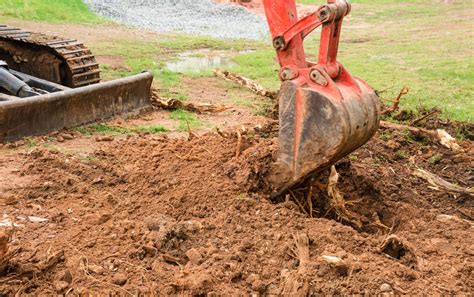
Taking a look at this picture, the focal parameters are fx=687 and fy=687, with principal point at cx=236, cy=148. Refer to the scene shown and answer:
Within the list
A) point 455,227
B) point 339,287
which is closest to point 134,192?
point 339,287

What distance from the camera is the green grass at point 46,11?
18.8m

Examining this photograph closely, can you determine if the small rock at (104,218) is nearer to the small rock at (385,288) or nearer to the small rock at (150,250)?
the small rock at (150,250)

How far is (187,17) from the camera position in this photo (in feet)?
81.7

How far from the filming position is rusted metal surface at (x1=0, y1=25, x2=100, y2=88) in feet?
28.9

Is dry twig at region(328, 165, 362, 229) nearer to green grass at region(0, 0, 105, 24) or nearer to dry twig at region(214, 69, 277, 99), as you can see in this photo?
dry twig at region(214, 69, 277, 99)

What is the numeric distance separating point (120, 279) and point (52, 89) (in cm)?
461

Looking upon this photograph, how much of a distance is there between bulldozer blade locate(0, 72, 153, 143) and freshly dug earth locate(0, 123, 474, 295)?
71cm

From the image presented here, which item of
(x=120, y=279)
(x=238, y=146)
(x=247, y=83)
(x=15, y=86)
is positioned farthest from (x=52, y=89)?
(x=120, y=279)

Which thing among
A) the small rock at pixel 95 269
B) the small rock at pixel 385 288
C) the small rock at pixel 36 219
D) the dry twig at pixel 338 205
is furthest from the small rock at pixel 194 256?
the dry twig at pixel 338 205

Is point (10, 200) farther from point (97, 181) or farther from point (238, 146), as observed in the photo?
point (238, 146)

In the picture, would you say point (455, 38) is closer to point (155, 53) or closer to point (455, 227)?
point (155, 53)

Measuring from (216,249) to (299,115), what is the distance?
111cm

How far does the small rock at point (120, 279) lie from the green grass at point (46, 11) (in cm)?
1602

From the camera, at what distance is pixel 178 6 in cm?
2738
